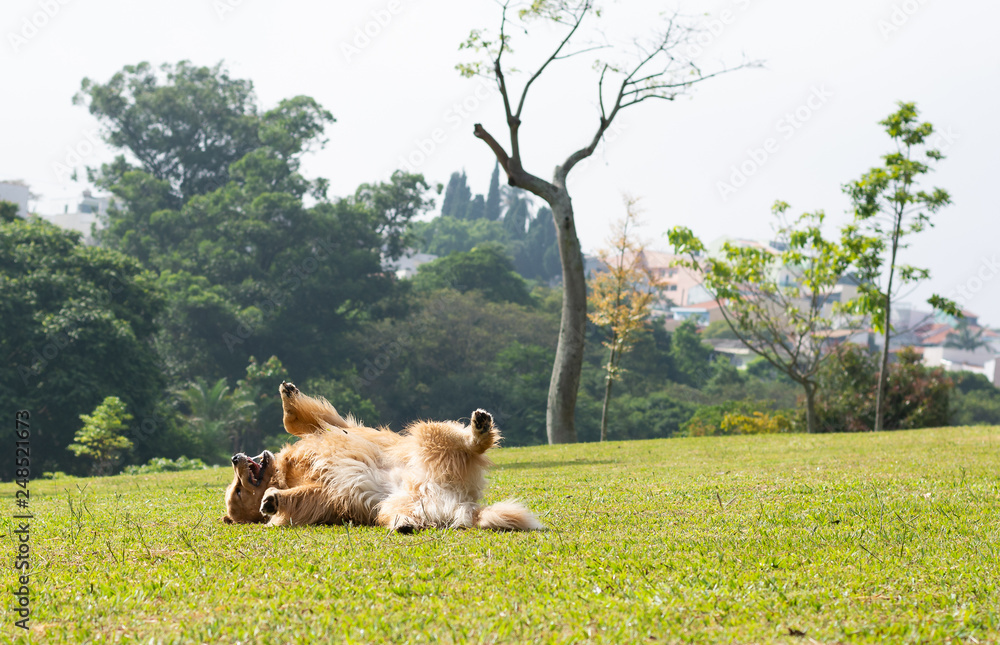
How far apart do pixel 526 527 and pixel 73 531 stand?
91.8 inches

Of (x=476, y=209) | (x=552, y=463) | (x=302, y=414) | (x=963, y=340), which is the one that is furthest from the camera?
(x=476, y=209)

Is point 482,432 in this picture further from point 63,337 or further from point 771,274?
point 63,337

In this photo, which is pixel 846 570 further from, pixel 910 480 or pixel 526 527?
pixel 910 480

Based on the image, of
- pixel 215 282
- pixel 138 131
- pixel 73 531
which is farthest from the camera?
pixel 138 131

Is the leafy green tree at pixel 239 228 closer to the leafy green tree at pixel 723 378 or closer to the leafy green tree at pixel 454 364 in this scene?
the leafy green tree at pixel 454 364

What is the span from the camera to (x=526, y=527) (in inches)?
155

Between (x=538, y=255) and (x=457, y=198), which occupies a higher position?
(x=457, y=198)

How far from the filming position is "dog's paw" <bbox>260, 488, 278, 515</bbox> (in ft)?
14.1

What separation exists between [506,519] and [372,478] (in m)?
0.78

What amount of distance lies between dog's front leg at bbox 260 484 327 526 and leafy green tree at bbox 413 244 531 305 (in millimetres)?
47716

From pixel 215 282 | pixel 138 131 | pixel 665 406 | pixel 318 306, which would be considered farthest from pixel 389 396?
pixel 138 131

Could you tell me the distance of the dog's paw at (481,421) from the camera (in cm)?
385

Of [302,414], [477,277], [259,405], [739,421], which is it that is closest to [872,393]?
[739,421]

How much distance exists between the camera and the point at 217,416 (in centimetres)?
3262
